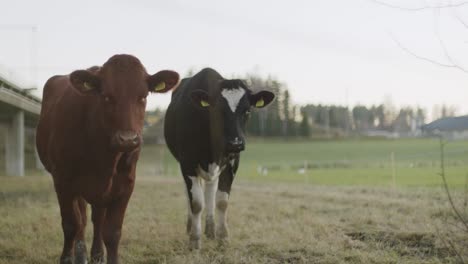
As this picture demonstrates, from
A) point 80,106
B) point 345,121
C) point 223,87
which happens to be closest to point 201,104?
point 223,87

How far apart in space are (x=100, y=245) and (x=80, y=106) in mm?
1564

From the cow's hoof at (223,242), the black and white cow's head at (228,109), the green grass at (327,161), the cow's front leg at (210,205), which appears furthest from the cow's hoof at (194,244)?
the green grass at (327,161)

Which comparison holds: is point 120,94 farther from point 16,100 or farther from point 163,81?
point 16,100

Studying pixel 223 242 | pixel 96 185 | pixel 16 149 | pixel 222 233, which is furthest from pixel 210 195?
pixel 16 149

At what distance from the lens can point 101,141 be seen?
17.4ft

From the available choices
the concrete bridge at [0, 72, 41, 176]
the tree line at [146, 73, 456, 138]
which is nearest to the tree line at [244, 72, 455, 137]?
the tree line at [146, 73, 456, 138]

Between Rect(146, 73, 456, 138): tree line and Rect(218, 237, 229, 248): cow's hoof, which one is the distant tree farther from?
Rect(218, 237, 229, 248): cow's hoof

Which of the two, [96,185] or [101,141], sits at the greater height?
[101,141]

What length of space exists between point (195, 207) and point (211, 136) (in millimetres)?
945

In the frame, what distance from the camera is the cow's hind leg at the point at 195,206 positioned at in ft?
22.7

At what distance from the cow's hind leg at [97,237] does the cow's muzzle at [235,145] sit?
1.65 m

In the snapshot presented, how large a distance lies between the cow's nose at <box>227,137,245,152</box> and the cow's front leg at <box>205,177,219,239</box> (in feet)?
3.46

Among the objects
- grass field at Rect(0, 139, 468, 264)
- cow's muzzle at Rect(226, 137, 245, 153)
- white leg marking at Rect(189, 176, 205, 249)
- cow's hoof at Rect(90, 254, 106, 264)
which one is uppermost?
cow's muzzle at Rect(226, 137, 245, 153)

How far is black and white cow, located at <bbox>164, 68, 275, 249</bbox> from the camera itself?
22.8 ft
